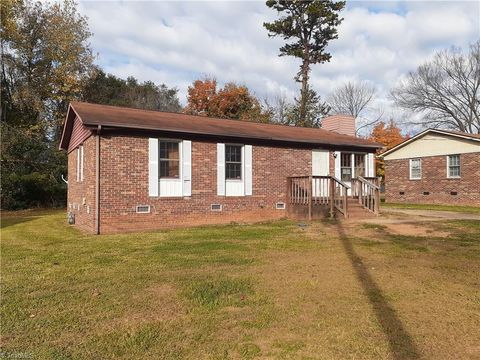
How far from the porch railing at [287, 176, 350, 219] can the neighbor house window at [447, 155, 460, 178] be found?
11.2m

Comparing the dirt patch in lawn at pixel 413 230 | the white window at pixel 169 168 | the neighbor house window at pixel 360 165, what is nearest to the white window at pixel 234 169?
the white window at pixel 169 168

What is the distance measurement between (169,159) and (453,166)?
17.8 m

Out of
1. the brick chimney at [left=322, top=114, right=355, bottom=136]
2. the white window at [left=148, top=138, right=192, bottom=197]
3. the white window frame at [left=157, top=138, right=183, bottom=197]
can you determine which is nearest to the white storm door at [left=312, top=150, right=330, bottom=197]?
the brick chimney at [left=322, top=114, right=355, bottom=136]

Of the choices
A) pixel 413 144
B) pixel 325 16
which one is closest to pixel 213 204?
pixel 413 144

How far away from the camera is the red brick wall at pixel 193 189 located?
39.7 ft

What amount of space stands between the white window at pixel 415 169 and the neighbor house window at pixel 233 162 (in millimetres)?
15628

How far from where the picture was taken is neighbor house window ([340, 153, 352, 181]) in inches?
692

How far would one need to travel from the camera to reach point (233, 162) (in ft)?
47.8

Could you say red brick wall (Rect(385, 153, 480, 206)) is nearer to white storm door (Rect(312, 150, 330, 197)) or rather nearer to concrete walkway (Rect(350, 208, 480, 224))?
concrete walkway (Rect(350, 208, 480, 224))

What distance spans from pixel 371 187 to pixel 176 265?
34.1ft

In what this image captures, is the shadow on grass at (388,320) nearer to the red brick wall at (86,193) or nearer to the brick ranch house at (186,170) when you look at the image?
the brick ranch house at (186,170)

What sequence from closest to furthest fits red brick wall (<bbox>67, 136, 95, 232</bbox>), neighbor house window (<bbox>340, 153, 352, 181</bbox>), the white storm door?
1. red brick wall (<bbox>67, 136, 95, 232</bbox>)
2. the white storm door
3. neighbor house window (<bbox>340, 153, 352, 181</bbox>)

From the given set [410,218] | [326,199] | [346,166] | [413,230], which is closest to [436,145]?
[346,166]

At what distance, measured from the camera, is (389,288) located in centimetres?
570
